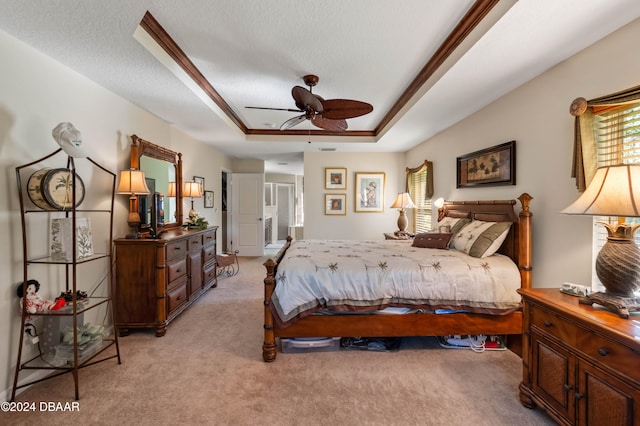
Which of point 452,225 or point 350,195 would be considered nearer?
point 452,225

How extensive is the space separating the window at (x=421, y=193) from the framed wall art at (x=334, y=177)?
1.27 metres

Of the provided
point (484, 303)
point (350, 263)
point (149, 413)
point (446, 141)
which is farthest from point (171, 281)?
point (446, 141)

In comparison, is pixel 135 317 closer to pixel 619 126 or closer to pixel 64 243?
pixel 64 243

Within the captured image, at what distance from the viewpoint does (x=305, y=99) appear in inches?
96.1

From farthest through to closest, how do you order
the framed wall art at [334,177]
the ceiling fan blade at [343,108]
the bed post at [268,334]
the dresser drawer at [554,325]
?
1. the framed wall art at [334,177]
2. the ceiling fan blade at [343,108]
3. the bed post at [268,334]
4. the dresser drawer at [554,325]

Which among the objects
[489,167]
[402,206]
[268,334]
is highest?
[489,167]

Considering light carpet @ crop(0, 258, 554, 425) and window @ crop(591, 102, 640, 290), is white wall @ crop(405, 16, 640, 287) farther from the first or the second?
light carpet @ crop(0, 258, 554, 425)

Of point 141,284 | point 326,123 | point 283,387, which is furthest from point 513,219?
point 141,284

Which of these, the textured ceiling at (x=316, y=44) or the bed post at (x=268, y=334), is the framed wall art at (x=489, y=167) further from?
the bed post at (x=268, y=334)

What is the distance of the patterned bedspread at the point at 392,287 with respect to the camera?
2.37 meters

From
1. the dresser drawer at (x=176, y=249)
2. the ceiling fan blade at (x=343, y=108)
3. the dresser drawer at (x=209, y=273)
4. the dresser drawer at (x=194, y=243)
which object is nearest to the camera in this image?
the ceiling fan blade at (x=343, y=108)

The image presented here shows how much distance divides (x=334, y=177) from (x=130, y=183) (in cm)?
376

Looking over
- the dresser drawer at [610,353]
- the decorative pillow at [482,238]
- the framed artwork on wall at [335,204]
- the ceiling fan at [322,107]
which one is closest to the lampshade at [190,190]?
the ceiling fan at [322,107]

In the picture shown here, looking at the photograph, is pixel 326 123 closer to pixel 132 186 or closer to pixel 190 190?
pixel 132 186
